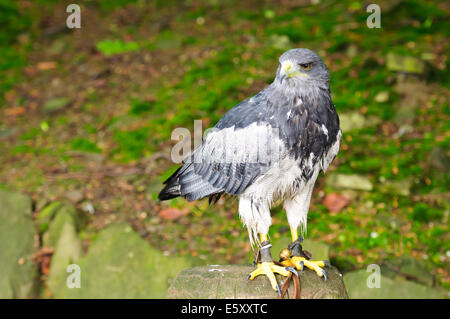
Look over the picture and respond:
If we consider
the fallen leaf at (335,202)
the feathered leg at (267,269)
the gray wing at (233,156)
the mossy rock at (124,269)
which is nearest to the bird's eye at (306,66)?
the gray wing at (233,156)

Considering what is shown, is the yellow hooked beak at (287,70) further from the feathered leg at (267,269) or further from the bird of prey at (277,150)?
the feathered leg at (267,269)

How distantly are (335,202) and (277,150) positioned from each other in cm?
350

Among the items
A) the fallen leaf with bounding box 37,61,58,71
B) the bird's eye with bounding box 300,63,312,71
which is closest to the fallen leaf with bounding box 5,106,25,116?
the fallen leaf with bounding box 37,61,58,71

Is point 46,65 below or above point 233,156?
above

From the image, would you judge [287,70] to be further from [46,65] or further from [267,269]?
[46,65]

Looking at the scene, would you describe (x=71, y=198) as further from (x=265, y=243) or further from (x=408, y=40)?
(x=408, y=40)

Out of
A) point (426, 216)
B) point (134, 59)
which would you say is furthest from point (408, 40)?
point (134, 59)

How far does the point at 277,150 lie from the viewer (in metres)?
4.22

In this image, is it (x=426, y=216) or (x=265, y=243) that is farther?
(x=426, y=216)

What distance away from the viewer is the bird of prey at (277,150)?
4180mm

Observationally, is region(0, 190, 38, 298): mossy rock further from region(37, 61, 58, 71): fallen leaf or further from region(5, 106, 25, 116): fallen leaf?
region(37, 61, 58, 71): fallen leaf

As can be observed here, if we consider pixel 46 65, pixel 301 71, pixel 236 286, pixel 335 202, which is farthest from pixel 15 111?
pixel 301 71

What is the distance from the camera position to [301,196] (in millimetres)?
4648

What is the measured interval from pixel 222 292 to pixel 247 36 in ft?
24.5
